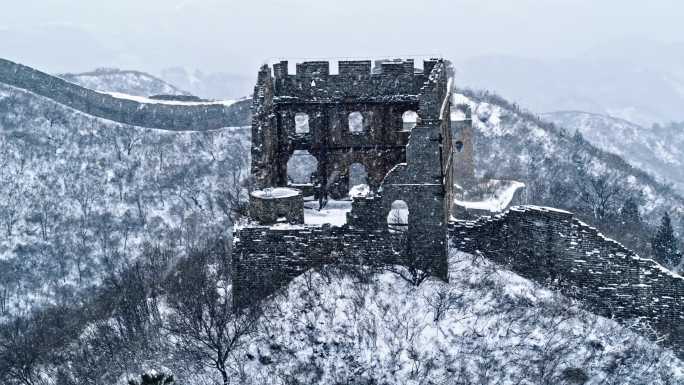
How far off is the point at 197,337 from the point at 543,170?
196 ft

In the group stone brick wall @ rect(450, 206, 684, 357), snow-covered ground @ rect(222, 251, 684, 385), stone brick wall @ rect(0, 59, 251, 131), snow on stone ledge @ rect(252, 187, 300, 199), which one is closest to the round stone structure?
snow on stone ledge @ rect(252, 187, 300, 199)

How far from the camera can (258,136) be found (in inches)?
1120

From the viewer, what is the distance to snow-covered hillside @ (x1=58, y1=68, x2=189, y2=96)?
4820 inches

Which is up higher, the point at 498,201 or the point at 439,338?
the point at 498,201

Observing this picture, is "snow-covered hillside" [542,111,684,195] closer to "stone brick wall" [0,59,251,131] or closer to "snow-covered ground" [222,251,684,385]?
"stone brick wall" [0,59,251,131]

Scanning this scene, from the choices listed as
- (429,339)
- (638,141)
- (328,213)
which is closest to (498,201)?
(328,213)

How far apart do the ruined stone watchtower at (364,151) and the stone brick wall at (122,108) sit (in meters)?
38.2

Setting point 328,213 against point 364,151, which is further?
point 364,151

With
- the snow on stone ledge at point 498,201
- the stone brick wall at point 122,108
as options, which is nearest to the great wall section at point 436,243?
the snow on stone ledge at point 498,201

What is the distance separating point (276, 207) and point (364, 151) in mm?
7287

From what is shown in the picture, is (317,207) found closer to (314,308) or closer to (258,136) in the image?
(258,136)

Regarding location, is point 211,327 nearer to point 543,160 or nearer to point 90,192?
point 90,192

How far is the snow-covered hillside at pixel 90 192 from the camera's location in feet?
173

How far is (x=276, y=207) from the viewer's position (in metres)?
26.1
